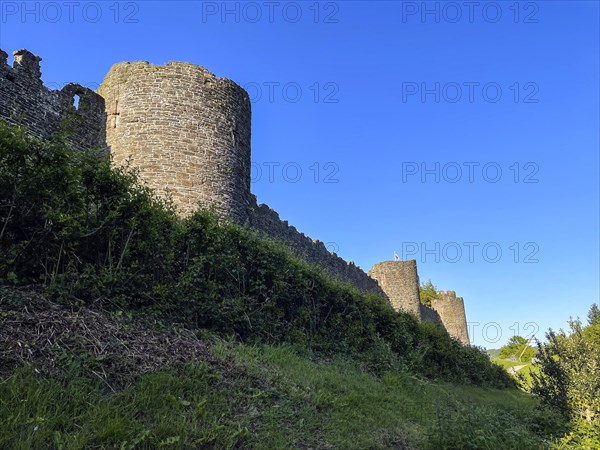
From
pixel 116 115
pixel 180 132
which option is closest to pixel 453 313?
pixel 180 132

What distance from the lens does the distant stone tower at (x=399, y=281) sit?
29719mm

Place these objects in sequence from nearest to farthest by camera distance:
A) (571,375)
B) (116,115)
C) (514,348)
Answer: (571,375)
(116,115)
(514,348)

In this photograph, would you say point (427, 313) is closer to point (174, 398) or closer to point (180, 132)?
A: point (180, 132)

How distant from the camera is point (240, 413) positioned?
531 centimetres

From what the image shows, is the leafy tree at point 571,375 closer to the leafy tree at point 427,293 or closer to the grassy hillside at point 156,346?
the grassy hillside at point 156,346

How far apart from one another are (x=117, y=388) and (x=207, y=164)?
8.84 m

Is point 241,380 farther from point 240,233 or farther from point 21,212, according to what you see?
point 240,233

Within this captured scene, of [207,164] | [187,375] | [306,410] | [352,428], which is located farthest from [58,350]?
[207,164]

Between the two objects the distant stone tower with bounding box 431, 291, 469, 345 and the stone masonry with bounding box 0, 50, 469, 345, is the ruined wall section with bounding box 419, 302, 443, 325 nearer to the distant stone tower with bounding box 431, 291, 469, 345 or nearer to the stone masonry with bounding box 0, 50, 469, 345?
the distant stone tower with bounding box 431, 291, 469, 345

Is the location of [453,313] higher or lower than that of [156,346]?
higher

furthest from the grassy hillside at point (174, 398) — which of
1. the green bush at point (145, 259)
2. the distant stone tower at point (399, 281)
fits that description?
the distant stone tower at point (399, 281)

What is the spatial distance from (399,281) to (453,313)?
11.6 meters

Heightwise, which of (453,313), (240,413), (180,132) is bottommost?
(240,413)

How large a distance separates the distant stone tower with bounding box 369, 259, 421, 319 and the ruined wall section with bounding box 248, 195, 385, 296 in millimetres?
2938
